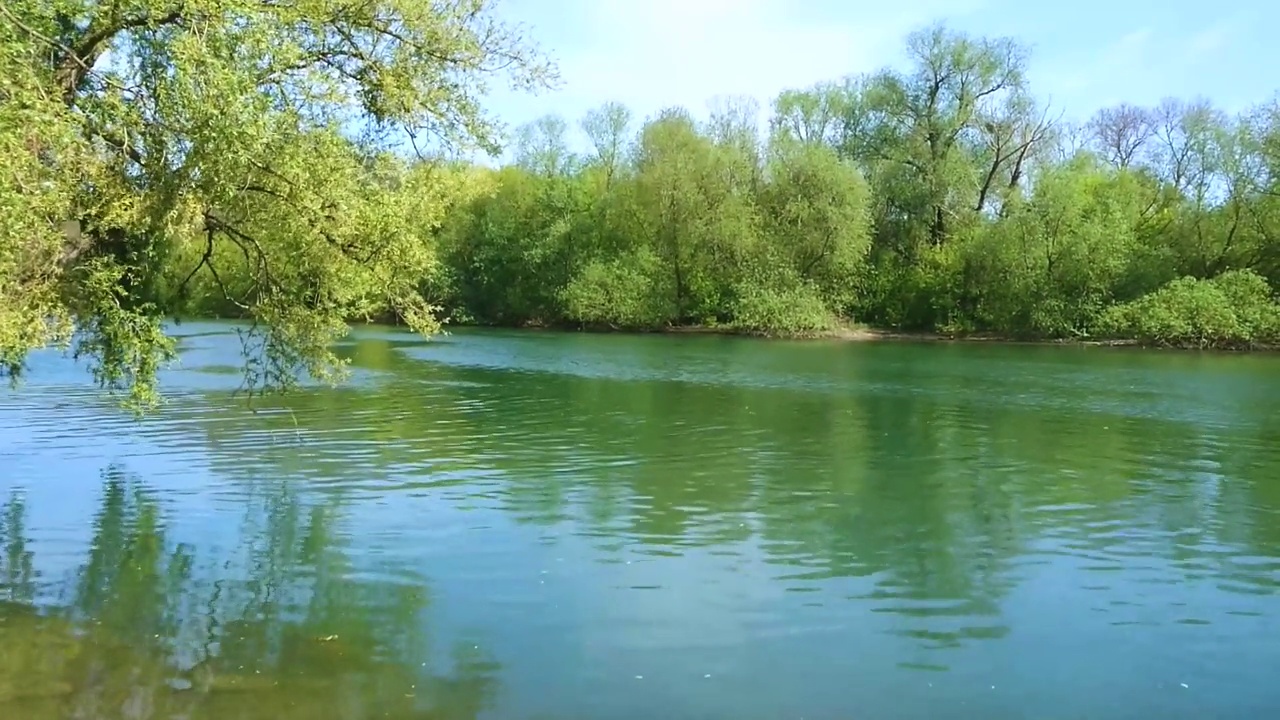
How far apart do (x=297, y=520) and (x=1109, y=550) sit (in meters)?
11.0

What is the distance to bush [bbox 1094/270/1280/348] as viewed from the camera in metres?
55.7

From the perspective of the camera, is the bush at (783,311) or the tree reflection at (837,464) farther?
the bush at (783,311)

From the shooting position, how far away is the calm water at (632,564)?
904 centimetres

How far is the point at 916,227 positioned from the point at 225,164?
6464 cm

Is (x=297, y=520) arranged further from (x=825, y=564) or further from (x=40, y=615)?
(x=825, y=564)

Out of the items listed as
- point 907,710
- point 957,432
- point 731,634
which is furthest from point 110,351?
point 957,432

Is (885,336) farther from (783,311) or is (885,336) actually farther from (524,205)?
(524,205)

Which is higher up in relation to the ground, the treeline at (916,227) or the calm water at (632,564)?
the treeline at (916,227)

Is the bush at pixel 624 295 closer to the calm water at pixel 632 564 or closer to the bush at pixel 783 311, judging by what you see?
the bush at pixel 783 311

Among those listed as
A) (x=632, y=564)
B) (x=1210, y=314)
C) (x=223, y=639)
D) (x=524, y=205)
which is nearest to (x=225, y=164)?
(x=223, y=639)

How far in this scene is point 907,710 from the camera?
8.65m

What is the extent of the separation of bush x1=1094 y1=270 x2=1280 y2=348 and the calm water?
1281 inches

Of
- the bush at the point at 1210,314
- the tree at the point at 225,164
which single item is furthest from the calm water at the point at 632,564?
the bush at the point at 1210,314

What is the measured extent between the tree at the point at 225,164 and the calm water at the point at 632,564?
2.83 m
